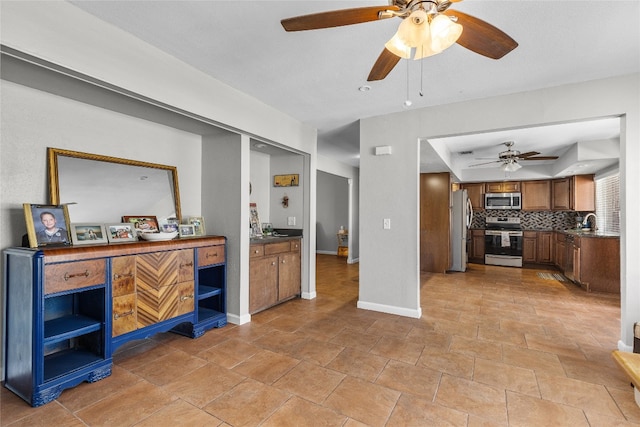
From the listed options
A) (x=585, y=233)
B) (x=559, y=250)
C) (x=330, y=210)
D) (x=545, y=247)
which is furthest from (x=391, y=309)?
(x=330, y=210)

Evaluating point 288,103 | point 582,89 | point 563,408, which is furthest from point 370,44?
point 563,408

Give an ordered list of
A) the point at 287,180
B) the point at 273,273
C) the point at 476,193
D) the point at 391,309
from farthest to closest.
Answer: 1. the point at 476,193
2. the point at 287,180
3. the point at 273,273
4. the point at 391,309

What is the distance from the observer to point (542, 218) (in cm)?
750

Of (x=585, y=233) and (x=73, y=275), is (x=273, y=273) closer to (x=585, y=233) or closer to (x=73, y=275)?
(x=73, y=275)

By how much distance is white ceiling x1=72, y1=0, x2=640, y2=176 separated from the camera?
1932 millimetres

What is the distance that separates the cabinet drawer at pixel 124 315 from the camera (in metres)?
2.36

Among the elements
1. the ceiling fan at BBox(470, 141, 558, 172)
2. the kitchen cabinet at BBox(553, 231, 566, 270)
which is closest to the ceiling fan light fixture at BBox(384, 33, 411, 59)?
the ceiling fan at BBox(470, 141, 558, 172)

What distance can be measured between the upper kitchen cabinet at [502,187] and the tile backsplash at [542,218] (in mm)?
572

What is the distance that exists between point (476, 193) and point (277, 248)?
599 centimetres

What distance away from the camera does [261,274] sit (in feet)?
12.3

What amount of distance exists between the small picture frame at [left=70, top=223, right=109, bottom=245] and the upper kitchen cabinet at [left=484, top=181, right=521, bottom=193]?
791cm

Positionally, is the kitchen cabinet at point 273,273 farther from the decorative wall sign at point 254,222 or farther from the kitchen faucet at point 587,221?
the kitchen faucet at point 587,221

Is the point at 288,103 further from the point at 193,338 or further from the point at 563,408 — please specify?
the point at 563,408

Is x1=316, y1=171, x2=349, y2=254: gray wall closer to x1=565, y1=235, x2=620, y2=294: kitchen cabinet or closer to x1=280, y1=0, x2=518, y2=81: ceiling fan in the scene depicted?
x1=565, y1=235, x2=620, y2=294: kitchen cabinet
